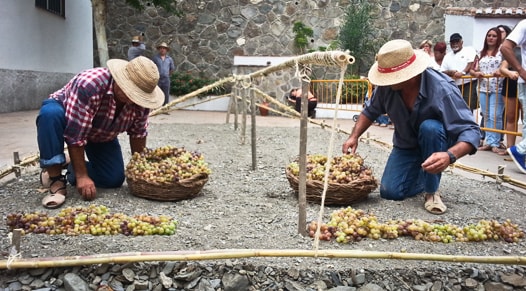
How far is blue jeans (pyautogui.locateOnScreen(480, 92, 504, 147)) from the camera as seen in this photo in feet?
19.7

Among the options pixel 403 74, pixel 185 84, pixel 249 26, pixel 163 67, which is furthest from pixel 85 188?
pixel 249 26

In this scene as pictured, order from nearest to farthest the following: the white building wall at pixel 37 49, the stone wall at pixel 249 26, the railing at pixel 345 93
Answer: the white building wall at pixel 37 49
the railing at pixel 345 93
the stone wall at pixel 249 26

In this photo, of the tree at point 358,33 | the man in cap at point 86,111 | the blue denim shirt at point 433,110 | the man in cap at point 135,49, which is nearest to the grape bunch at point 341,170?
the blue denim shirt at point 433,110

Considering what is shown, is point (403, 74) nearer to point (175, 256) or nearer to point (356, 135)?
point (356, 135)

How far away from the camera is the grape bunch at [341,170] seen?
10.5 ft

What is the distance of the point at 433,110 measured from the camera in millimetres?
3125

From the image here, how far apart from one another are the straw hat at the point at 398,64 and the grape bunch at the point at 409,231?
0.88 metres

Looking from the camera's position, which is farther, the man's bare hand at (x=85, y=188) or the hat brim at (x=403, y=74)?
the man's bare hand at (x=85, y=188)

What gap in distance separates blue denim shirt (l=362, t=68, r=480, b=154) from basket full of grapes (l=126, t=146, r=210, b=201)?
1381 millimetres

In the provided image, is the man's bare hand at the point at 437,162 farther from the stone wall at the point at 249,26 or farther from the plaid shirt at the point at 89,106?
the stone wall at the point at 249,26

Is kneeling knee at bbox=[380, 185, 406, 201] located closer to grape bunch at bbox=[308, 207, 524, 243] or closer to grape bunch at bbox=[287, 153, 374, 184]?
grape bunch at bbox=[287, 153, 374, 184]

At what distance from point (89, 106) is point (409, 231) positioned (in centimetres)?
209

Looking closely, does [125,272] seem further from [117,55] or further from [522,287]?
[117,55]

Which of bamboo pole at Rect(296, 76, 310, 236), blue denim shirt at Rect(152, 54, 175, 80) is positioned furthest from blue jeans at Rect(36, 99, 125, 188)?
blue denim shirt at Rect(152, 54, 175, 80)
